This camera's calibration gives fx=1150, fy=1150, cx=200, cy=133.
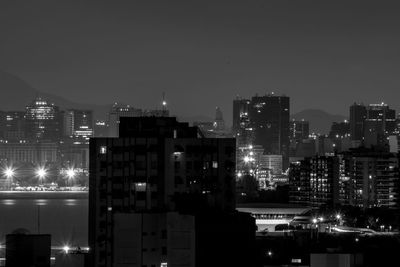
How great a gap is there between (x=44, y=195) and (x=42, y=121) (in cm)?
2164

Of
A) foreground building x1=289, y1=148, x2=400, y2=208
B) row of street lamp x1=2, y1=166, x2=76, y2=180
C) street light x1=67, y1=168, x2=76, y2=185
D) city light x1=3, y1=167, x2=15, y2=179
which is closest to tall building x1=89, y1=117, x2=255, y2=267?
foreground building x1=289, y1=148, x2=400, y2=208

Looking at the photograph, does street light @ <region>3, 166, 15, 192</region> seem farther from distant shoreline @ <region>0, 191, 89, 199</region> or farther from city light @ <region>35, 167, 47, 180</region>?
distant shoreline @ <region>0, 191, 89, 199</region>

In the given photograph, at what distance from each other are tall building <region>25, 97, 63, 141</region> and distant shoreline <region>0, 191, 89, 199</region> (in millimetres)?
14052

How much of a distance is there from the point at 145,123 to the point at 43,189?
73.2 m

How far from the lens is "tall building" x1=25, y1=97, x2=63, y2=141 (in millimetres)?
103562

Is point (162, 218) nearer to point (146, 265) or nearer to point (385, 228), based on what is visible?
point (146, 265)

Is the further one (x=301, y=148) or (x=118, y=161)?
(x=301, y=148)

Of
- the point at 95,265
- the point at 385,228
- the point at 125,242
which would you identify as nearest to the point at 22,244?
the point at 125,242

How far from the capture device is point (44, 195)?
3302 inches

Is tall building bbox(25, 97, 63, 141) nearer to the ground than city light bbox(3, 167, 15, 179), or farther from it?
farther from it

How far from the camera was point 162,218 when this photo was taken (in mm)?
8703

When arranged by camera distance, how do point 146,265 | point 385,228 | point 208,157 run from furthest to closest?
point 385,228, point 208,157, point 146,265

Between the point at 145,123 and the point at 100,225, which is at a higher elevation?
the point at 145,123

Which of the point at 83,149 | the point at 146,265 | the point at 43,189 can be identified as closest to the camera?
the point at 146,265
